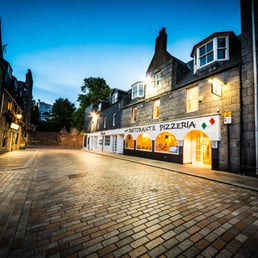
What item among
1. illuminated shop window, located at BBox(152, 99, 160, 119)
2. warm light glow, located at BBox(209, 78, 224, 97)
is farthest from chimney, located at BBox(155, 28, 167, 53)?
warm light glow, located at BBox(209, 78, 224, 97)

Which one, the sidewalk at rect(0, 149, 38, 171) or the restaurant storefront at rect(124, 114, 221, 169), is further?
the restaurant storefront at rect(124, 114, 221, 169)

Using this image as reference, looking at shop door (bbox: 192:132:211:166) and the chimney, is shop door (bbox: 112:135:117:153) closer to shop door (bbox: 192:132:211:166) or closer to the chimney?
shop door (bbox: 192:132:211:166)

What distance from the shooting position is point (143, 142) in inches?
588

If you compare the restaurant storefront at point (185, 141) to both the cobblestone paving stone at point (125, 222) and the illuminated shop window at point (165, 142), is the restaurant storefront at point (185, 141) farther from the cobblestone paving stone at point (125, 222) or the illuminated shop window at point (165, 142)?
the cobblestone paving stone at point (125, 222)

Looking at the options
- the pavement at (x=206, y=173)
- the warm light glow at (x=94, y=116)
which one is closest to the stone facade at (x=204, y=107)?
the pavement at (x=206, y=173)

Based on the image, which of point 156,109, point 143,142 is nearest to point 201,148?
point 156,109

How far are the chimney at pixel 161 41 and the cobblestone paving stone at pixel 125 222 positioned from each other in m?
14.5

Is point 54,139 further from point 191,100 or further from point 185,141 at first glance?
point 191,100

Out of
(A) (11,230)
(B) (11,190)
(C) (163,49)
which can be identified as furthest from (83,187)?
(C) (163,49)

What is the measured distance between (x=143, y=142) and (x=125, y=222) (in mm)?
12331

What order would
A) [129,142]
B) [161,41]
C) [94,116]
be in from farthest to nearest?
[94,116] → [129,142] → [161,41]

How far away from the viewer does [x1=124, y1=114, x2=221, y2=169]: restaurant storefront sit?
856 cm

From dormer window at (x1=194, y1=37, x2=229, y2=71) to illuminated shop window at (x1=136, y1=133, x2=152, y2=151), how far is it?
8033mm

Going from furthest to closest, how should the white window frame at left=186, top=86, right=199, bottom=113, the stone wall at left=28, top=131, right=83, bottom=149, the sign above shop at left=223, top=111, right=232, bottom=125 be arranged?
the stone wall at left=28, top=131, right=83, bottom=149
the white window frame at left=186, top=86, right=199, bottom=113
the sign above shop at left=223, top=111, right=232, bottom=125
